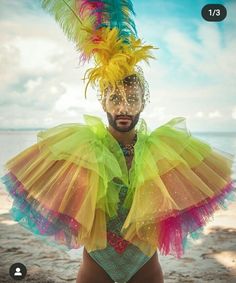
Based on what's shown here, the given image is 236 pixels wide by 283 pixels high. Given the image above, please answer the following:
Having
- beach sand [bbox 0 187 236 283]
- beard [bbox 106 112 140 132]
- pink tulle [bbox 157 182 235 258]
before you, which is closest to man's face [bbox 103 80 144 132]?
beard [bbox 106 112 140 132]

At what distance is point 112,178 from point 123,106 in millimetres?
235

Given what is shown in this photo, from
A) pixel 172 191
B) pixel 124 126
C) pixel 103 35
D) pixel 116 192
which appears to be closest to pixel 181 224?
pixel 172 191

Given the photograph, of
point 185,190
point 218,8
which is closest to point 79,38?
point 185,190

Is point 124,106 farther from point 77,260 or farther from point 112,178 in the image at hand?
point 77,260

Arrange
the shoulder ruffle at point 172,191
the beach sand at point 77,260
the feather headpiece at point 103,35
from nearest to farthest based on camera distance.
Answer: the shoulder ruffle at point 172,191 → the feather headpiece at point 103,35 → the beach sand at point 77,260

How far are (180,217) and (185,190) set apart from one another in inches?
3.0

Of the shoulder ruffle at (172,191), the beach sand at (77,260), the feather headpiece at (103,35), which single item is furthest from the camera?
the beach sand at (77,260)

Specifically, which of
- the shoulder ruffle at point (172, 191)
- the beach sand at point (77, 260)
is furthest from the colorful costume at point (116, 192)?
the beach sand at point (77, 260)

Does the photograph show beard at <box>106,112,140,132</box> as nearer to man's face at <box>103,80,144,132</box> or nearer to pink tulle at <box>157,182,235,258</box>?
man's face at <box>103,80,144,132</box>

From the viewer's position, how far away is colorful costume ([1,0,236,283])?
1.02 metres

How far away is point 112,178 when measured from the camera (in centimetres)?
105

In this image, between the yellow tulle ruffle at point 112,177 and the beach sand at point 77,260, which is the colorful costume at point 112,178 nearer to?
the yellow tulle ruffle at point 112,177

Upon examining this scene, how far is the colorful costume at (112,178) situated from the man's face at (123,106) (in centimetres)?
2

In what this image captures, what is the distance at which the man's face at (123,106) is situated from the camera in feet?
3.79
